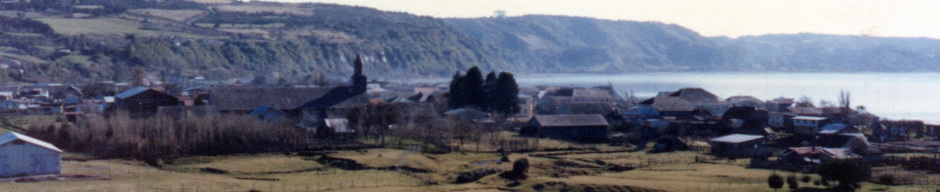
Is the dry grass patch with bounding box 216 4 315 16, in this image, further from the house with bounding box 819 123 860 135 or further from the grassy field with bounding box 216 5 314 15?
the house with bounding box 819 123 860 135

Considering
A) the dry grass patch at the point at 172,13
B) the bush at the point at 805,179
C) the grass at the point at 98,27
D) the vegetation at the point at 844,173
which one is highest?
the dry grass patch at the point at 172,13

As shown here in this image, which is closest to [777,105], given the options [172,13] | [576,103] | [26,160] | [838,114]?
[838,114]

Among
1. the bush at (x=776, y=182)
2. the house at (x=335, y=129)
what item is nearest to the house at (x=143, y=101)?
the house at (x=335, y=129)

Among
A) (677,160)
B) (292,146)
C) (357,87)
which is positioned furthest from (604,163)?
(357,87)

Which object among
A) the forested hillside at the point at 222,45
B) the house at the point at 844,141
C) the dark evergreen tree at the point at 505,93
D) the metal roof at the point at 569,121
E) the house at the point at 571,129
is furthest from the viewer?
the forested hillside at the point at 222,45

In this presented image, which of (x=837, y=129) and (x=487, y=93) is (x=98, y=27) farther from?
(x=837, y=129)

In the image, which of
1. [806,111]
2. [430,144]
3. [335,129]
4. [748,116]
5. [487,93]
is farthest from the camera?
[487,93]

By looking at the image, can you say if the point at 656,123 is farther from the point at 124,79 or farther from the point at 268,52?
the point at 268,52

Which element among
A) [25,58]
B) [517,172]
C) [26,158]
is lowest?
[517,172]

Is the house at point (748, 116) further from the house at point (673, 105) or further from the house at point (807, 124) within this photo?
the house at point (673, 105)
